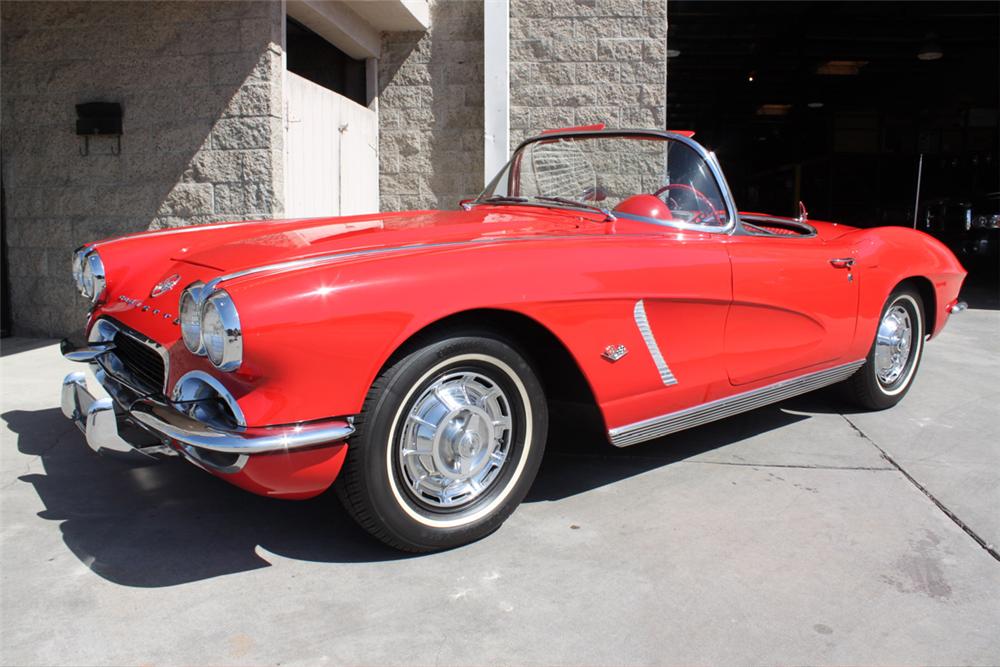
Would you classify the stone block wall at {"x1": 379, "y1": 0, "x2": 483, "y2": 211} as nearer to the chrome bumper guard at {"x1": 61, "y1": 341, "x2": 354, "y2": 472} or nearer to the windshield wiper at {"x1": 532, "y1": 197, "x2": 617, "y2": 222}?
the windshield wiper at {"x1": 532, "y1": 197, "x2": 617, "y2": 222}

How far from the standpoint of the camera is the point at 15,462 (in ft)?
10.9

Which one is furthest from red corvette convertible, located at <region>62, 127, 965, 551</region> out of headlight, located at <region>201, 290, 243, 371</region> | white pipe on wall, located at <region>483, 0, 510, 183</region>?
white pipe on wall, located at <region>483, 0, 510, 183</region>

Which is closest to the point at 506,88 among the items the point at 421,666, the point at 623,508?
the point at 623,508

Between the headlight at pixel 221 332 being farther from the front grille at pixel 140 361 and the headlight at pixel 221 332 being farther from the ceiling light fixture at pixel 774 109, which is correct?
the ceiling light fixture at pixel 774 109

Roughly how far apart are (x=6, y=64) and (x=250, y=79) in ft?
6.40

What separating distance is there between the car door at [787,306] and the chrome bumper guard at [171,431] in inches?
66.3

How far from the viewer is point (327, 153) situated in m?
6.45

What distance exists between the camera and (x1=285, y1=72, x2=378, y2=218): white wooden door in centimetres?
592

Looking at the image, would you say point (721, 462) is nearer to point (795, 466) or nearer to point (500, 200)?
point (795, 466)

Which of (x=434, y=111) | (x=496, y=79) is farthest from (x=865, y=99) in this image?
(x=434, y=111)

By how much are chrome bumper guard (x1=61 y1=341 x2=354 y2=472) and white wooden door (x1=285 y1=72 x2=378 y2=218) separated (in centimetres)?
356

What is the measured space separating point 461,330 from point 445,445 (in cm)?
36

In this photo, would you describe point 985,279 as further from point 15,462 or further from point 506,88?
point 15,462

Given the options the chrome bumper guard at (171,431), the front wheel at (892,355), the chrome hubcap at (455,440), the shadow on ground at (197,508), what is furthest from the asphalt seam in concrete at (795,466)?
the chrome bumper guard at (171,431)
